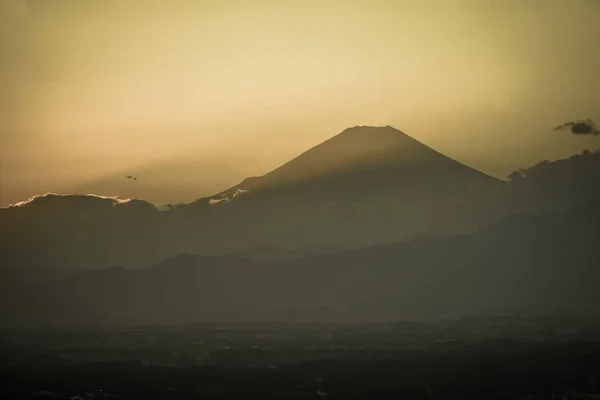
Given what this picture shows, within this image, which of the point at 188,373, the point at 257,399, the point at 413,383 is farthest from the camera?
the point at 188,373

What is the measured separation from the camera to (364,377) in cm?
15125

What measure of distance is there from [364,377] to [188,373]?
3452 cm

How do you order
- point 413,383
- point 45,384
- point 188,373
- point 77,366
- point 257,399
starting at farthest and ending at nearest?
point 77,366
point 188,373
point 45,384
point 413,383
point 257,399

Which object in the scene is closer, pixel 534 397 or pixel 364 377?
pixel 534 397

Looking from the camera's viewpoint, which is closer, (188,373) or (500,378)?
(500,378)

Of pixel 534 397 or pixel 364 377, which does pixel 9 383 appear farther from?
pixel 534 397

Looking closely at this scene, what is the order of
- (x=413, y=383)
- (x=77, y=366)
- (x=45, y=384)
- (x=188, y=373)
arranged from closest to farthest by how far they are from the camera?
(x=413, y=383), (x=45, y=384), (x=188, y=373), (x=77, y=366)

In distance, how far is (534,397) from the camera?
12444 cm

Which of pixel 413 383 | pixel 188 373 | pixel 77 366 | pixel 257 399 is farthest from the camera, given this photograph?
pixel 77 366

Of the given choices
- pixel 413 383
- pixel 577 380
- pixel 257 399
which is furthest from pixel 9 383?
pixel 577 380

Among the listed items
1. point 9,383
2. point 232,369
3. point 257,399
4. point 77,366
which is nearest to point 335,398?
point 257,399

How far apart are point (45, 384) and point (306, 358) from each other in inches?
2409

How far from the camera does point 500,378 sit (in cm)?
14788

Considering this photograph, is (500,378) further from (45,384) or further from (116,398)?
(45,384)
